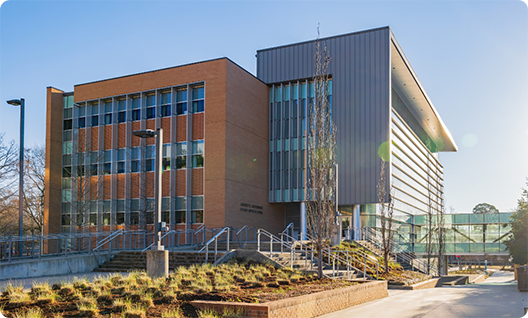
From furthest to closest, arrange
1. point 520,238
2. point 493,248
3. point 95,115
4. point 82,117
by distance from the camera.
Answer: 1. point 82,117
2. point 493,248
3. point 95,115
4. point 520,238

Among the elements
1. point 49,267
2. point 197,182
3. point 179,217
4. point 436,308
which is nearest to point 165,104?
point 197,182

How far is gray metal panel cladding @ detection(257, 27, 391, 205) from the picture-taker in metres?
37.8

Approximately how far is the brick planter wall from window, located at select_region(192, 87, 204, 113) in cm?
2423

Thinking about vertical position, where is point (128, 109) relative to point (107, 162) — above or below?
above

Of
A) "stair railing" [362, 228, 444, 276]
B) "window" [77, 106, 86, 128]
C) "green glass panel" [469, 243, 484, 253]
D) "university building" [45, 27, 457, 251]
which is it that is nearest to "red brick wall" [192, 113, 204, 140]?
"university building" [45, 27, 457, 251]

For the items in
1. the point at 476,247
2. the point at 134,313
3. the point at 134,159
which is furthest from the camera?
the point at 476,247

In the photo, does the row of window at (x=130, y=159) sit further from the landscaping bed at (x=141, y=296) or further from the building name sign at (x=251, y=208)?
the landscaping bed at (x=141, y=296)

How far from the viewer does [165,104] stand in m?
38.3

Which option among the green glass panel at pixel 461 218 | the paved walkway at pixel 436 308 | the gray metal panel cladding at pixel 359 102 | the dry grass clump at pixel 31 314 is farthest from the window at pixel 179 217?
the dry grass clump at pixel 31 314

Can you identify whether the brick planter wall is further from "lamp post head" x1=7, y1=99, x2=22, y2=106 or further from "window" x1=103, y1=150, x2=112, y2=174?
"window" x1=103, y1=150, x2=112, y2=174

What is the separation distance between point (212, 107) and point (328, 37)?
11631 millimetres

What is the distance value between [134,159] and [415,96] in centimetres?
2904

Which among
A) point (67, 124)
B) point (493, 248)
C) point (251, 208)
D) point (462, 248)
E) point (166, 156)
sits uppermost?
point (67, 124)

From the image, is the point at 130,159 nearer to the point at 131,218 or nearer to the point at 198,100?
the point at 131,218
